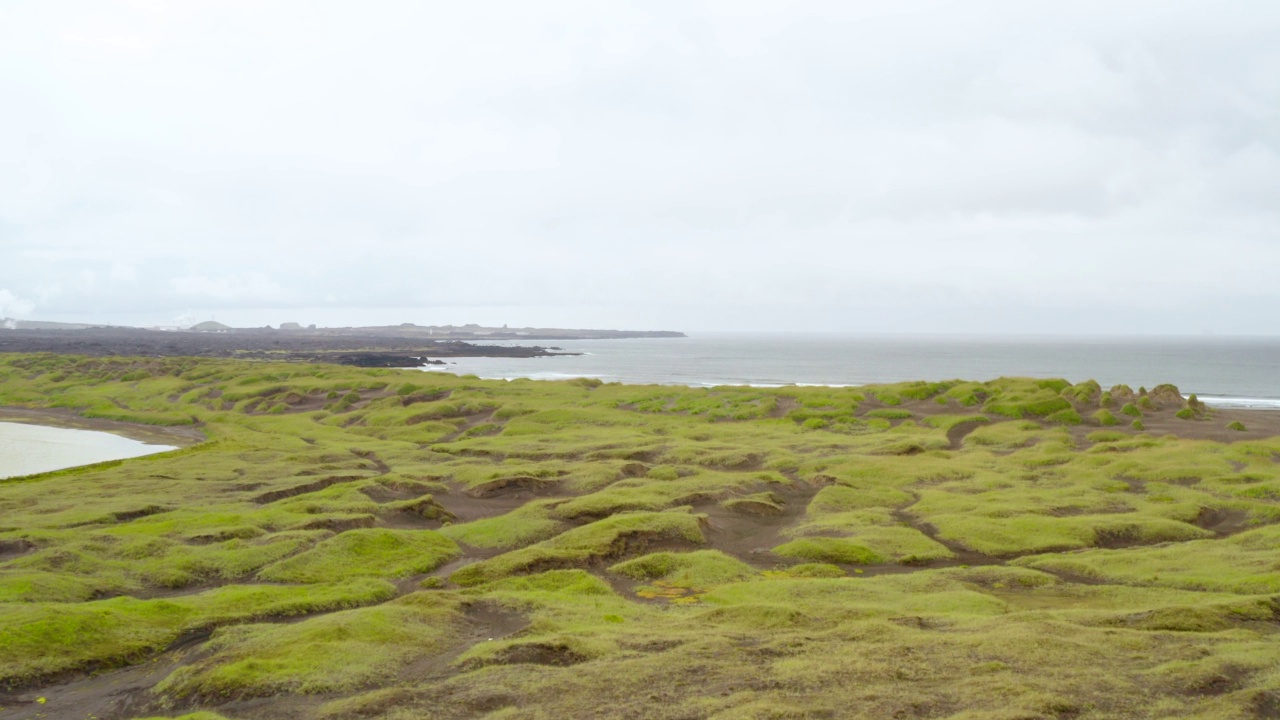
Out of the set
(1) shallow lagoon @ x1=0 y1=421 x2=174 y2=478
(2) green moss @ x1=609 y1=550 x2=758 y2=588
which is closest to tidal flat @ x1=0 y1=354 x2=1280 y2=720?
(2) green moss @ x1=609 y1=550 x2=758 y2=588

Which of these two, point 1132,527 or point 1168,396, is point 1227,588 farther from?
point 1168,396

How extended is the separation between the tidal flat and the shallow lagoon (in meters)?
4.17

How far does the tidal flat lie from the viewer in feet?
42.0

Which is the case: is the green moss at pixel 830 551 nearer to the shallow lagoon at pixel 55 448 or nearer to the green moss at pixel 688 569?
the green moss at pixel 688 569

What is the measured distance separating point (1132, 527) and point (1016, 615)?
1325 centimetres

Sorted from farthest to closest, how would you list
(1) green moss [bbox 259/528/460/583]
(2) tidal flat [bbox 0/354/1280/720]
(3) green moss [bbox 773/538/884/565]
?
(3) green moss [bbox 773/538/884/565] < (1) green moss [bbox 259/528/460/583] < (2) tidal flat [bbox 0/354/1280/720]

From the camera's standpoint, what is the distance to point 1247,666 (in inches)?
499

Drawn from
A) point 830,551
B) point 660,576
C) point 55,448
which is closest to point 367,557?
point 660,576

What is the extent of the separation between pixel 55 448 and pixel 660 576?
148 ft

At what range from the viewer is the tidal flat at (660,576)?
1280 cm

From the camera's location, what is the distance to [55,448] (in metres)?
49.9

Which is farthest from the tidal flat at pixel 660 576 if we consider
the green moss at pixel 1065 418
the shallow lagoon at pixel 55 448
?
the shallow lagoon at pixel 55 448

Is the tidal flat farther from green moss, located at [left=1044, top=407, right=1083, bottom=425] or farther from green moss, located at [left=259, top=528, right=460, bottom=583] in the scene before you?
green moss, located at [left=1044, top=407, right=1083, bottom=425]

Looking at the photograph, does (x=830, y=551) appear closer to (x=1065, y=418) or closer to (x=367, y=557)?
(x=367, y=557)
